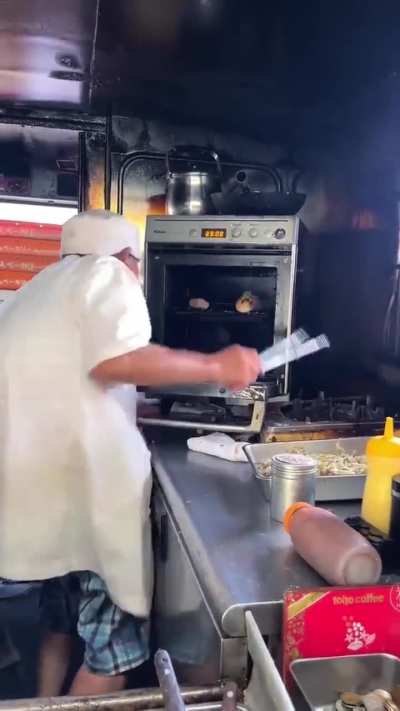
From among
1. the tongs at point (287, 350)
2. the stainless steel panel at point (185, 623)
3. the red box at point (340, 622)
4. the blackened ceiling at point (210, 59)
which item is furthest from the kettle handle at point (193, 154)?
the red box at point (340, 622)

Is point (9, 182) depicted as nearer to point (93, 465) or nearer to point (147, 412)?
point (147, 412)

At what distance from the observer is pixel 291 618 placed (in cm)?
92

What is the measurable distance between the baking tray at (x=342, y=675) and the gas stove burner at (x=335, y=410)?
3.78 feet

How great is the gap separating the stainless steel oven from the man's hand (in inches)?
17.8

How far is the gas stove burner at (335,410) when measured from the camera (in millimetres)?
2111

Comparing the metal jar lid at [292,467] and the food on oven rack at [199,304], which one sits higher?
the food on oven rack at [199,304]

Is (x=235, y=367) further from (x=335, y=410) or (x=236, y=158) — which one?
(x=236, y=158)

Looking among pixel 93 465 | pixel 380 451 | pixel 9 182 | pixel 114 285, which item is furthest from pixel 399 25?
pixel 9 182

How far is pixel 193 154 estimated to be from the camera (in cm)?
294

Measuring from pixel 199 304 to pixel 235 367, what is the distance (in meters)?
0.87

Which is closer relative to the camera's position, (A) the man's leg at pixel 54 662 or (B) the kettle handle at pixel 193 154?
(A) the man's leg at pixel 54 662

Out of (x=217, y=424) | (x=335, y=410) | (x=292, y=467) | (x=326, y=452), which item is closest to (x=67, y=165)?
(x=217, y=424)

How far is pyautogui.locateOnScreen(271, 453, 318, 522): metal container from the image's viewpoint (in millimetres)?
1354

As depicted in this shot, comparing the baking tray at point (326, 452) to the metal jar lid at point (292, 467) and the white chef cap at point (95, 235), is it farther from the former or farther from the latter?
the white chef cap at point (95, 235)
